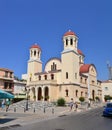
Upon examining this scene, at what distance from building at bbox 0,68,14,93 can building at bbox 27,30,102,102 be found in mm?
4796

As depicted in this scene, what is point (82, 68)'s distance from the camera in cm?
6800

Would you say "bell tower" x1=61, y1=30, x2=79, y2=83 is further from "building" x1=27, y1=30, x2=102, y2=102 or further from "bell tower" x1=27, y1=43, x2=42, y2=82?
"bell tower" x1=27, y1=43, x2=42, y2=82

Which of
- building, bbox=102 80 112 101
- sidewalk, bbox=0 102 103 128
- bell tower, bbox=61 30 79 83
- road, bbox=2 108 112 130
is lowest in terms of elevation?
road, bbox=2 108 112 130

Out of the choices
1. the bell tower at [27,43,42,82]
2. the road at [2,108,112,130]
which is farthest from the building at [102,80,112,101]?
the road at [2,108,112,130]

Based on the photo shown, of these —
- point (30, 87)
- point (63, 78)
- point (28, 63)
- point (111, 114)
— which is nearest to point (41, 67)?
point (28, 63)

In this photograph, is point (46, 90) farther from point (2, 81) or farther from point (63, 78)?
point (2, 81)

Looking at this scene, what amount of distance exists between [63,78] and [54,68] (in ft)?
31.7

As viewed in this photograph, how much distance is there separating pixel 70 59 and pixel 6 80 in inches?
660

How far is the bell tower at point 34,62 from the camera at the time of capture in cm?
6571

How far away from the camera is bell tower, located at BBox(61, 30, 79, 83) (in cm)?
5625

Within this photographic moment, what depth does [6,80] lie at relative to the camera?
196 feet

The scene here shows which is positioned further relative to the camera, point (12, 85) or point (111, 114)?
point (12, 85)

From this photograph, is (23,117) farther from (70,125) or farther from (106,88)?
(106,88)

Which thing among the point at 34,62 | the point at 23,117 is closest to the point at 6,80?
the point at 34,62
